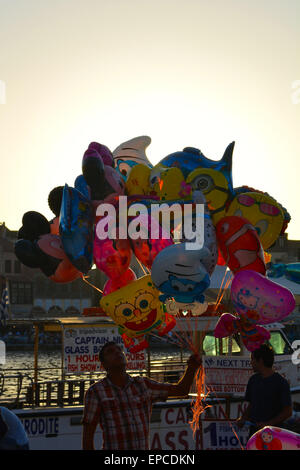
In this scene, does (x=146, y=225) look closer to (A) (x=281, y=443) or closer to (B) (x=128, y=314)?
(B) (x=128, y=314)

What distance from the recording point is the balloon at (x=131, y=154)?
891cm

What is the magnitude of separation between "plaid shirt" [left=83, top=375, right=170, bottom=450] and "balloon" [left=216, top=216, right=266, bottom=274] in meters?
2.88

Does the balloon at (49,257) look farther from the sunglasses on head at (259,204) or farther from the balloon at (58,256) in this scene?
the sunglasses on head at (259,204)

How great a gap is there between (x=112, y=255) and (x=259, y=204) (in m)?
2.14

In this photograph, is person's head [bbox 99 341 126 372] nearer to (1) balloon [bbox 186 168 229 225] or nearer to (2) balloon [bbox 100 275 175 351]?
(2) balloon [bbox 100 275 175 351]

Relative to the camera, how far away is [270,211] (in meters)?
7.68

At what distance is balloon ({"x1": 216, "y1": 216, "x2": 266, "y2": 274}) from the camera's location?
7.01 metres

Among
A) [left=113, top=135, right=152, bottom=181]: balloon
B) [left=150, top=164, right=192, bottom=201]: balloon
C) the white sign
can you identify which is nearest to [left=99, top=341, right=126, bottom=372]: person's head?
[left=150, top=164, right=192, bottom=201]: balloon

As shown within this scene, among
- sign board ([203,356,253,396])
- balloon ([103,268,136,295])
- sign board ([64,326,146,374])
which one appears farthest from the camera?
sign board ([64,326,146,374])

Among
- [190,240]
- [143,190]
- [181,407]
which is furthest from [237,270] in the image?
[181,407]

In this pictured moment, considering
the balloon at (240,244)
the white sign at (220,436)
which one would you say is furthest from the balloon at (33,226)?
the white sign at (220,436)

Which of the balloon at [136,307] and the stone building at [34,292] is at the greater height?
the balloon at [136,307]

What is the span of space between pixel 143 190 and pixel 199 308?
1.87 metres

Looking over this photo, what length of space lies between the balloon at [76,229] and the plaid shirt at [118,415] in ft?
9.27
